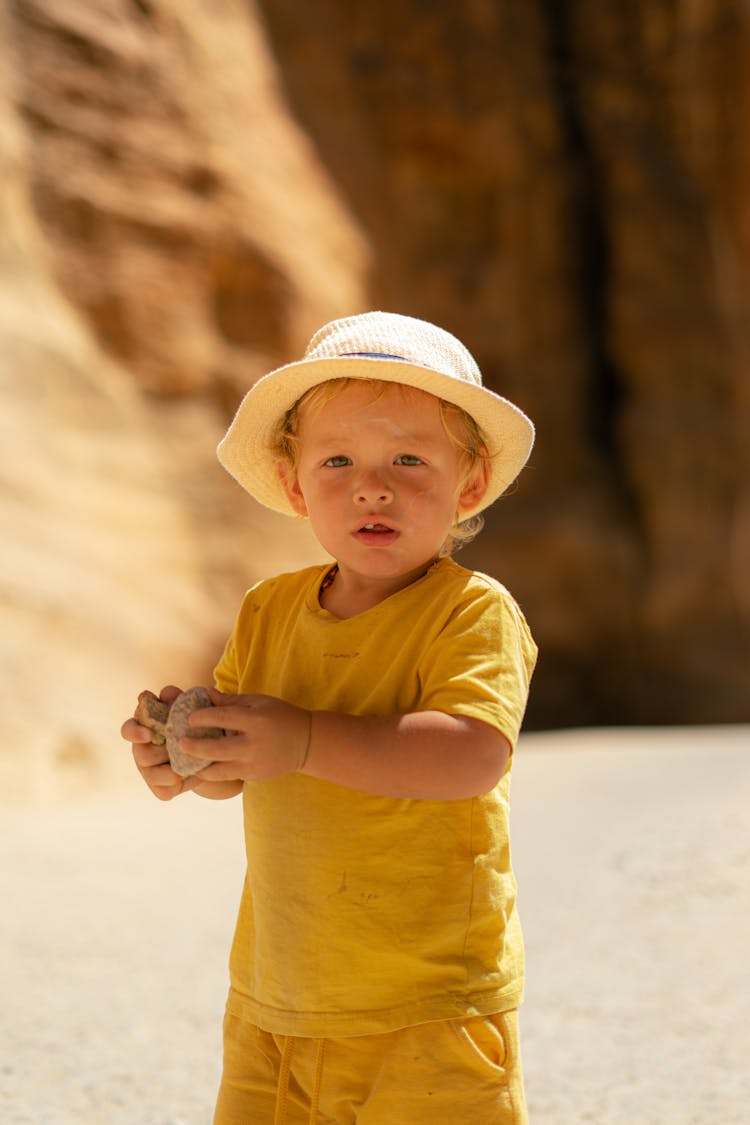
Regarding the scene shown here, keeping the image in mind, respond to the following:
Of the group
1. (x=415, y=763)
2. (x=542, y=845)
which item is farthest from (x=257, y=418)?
(x=542, y=845)

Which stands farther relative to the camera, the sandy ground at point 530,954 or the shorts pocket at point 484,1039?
the sandy ground at point 530,954

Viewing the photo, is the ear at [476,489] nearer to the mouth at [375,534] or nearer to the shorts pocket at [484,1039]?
the mouth at [375,534]

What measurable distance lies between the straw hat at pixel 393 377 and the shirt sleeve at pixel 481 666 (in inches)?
8.1

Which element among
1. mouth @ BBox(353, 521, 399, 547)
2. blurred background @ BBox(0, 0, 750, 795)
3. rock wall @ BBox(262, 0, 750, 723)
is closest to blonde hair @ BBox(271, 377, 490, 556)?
mouth @ BBox(353, 521, 399, 547)

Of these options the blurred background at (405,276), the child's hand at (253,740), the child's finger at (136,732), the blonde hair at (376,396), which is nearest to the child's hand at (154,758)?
the child's finger at (136,732)

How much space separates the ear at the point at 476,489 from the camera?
1.52 m

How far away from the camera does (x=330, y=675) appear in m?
1.40

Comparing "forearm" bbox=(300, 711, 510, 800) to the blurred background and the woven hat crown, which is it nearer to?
the woven hat crown

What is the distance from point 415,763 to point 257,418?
1.70ft

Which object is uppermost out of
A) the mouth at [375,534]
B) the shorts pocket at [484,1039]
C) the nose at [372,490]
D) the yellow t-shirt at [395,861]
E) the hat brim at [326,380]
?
the hat brim at [326,380]

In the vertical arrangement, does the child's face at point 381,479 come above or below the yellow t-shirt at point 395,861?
above

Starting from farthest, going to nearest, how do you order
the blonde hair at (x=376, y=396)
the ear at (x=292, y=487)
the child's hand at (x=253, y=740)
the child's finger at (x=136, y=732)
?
the ear at (x=292, y=487) < the blonde hair at (x=376, y=396) < the child's finger at (x=136, y=732) < the child's hand at (x=253, y=740)

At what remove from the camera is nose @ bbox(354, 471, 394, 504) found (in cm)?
135

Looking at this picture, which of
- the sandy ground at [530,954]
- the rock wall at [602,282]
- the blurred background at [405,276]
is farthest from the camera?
the rock wall at [602,282]
